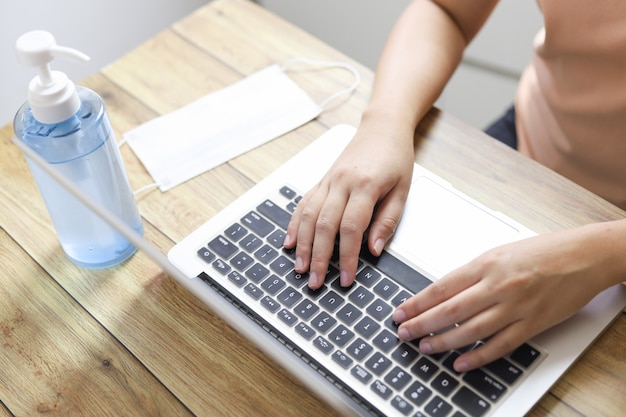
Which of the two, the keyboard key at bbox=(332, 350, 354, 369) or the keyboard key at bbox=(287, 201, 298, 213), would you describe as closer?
the keyboard key at bbox=(332, 350, 354, 369)

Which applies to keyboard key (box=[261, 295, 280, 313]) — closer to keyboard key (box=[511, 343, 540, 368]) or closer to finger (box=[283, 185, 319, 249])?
finger (box=[283, 185, 319, 249])

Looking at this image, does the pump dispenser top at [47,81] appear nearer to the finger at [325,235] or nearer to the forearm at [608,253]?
the finger at [325,235]

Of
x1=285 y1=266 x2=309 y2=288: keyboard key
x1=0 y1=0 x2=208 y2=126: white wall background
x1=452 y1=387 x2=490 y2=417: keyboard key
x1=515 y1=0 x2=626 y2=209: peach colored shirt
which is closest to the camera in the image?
x1=452 y1=387 x2=490 y2=417: keyboard key

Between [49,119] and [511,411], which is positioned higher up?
[49,119]

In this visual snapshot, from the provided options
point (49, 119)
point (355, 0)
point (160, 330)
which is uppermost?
point (49, 119)

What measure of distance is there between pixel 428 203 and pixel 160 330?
0.31m

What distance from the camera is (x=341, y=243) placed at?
70 centimetres

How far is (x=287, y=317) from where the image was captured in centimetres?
66

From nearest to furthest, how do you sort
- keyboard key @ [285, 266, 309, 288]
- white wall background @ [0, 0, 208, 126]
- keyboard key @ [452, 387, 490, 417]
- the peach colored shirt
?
keyboard key @ [452, 387, 490, 417] → keyboard key @ [285, 266, 309, 288] → the peach colored shirt → white wall background @ [0, 0, 208, 126]

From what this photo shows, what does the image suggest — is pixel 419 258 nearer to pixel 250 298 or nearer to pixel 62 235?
pixel 250 298

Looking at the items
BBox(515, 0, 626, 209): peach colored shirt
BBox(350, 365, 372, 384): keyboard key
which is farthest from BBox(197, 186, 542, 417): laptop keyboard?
BBox(515, 0, 626, 209): peach colored shirt

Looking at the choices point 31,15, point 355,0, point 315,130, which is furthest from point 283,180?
point 355,0

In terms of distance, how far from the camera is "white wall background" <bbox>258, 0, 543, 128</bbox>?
5.25ft

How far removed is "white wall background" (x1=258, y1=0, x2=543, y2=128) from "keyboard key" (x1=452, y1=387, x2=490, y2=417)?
3.83ft
